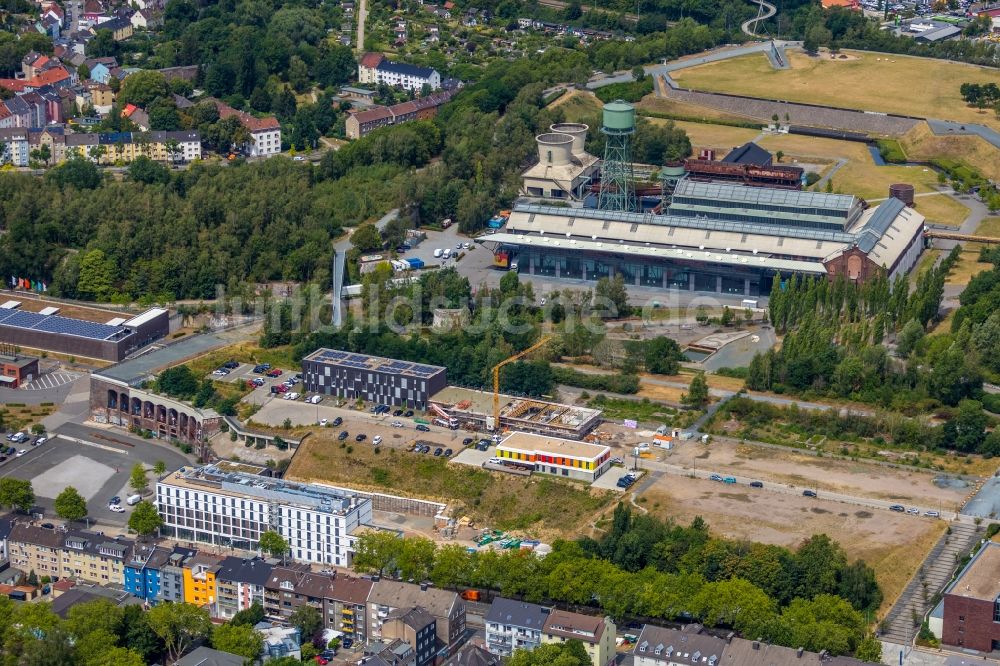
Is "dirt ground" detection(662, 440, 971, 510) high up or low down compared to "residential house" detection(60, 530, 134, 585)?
up

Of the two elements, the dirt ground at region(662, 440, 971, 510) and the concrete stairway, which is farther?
the dirt ground at region(662, 440, 971, 510)

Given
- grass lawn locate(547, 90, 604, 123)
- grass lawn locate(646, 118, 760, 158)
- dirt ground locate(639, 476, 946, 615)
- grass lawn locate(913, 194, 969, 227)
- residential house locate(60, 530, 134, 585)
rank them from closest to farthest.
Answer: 1. dirt ground locate(639, 476, 946, 615)
2. residential house locate(60, 530, 134, 585)
3. grass lawn locate(913, 194, 969, 227)
4. grass lawn locate(646, 118, 760, 158)
5. grass lawn locate(547, 90, 604, 123)

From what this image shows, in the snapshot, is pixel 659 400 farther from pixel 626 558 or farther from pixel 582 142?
pixel 582 142

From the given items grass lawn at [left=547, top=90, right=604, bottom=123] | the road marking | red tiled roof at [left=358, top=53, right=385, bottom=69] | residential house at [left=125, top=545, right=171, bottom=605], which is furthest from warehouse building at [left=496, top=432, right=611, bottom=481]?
red tiled roof at [left=358, top=53, right=385, bottom=69]

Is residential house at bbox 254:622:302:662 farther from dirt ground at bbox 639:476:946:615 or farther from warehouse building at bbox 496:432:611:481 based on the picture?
dirt ground at bbox 639:476:946:615

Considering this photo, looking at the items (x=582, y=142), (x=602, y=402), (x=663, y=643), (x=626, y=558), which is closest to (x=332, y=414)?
(x=602, y=402)

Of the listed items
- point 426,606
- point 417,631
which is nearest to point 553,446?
point 426,606

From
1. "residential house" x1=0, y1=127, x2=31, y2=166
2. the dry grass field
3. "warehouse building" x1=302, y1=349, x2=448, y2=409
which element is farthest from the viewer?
the dry grass field
